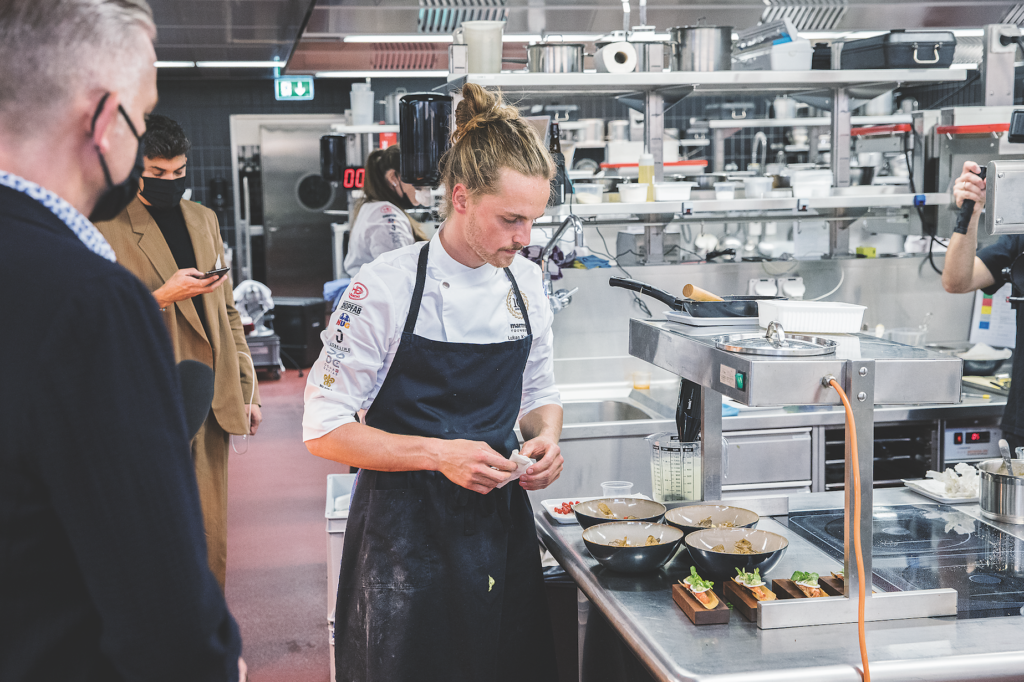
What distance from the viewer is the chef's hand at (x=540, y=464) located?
6.16 feet

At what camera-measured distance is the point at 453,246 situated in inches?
76.5

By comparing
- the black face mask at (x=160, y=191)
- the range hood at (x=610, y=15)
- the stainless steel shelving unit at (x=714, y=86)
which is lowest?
the black face mask at (x=160, y=191)

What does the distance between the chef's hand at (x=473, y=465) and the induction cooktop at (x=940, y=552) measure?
2.37 ft

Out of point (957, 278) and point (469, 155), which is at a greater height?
point (469, 155)

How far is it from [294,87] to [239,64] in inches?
41.0

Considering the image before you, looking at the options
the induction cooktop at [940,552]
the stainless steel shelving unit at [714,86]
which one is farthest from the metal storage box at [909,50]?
the induction cooktop at [940,552]

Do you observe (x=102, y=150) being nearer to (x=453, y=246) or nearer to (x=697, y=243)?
(x=453, y=246)

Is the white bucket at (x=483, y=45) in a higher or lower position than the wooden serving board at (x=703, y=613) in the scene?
higher

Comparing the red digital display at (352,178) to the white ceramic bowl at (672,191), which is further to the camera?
the red digital display at (352,178)

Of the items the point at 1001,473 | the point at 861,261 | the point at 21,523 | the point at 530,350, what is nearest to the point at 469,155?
the point at 530,350

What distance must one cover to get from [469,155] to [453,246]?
0.20 m

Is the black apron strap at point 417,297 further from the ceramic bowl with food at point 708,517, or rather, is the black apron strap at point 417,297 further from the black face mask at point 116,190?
the black face mask at point 116,190

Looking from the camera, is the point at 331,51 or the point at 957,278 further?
the point at 331,51

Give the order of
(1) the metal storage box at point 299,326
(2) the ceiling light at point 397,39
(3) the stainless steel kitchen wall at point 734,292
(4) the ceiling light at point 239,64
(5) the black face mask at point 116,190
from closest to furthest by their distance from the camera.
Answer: (5) the black face mask at point 116,190, (3) the stainless steel kitchen wall at point 734,292, (2) the ceiling light at point 397,39, (1) the metal storage box at point 299,326, (4) the ceiling light at point 239,64
